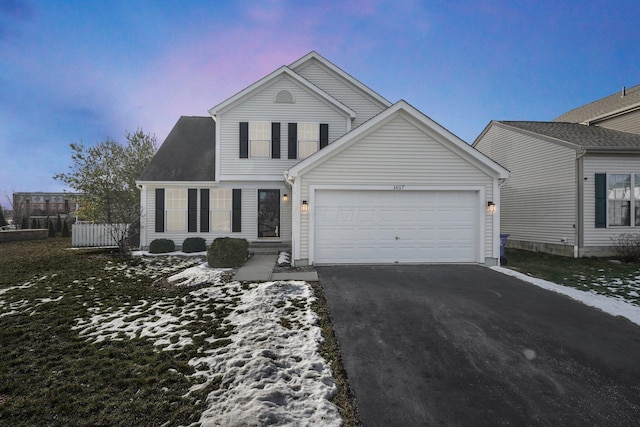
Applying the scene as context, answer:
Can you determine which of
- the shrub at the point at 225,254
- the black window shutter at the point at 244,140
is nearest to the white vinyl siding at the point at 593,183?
the shrub at the point at 225,254

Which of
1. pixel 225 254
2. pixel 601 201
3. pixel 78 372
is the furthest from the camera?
pixel 601 201

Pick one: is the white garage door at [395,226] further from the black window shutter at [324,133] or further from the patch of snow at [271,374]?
the black window shutter at [324,133]

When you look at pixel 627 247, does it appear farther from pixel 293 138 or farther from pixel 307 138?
pixel 293 138

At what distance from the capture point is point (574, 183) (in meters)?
11.0

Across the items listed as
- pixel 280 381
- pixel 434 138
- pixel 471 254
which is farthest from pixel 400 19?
pixel 280 381

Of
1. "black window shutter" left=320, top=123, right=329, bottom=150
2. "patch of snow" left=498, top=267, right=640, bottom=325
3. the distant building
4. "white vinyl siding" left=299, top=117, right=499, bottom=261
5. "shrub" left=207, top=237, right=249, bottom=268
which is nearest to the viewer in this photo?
"patch of snow" left=498, top=267, right=640, bottom=325

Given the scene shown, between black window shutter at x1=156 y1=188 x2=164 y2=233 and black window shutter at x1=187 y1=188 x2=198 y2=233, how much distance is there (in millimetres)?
1090

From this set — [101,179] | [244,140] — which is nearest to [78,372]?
[244,140]

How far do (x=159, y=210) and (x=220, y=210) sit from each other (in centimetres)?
257

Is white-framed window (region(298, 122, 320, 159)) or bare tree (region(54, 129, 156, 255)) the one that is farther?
bare tree (region(54, 129, 156, 255))

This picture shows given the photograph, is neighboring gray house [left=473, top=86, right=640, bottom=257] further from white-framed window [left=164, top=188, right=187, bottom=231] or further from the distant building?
the distant building

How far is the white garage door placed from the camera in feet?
27.9

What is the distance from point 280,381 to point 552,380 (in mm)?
3069

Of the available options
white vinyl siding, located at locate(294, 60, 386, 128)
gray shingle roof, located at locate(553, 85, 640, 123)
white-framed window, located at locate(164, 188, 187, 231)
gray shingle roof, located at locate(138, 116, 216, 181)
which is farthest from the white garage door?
gray shingle roof, located at locate(553, 85, 640, 123)
